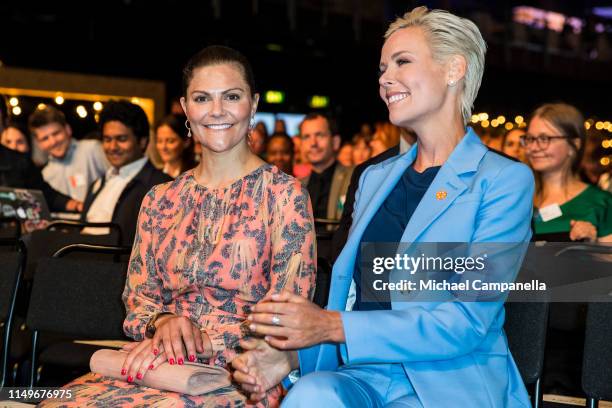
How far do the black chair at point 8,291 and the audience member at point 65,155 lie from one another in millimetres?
4156

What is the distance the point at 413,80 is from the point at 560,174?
279 cm

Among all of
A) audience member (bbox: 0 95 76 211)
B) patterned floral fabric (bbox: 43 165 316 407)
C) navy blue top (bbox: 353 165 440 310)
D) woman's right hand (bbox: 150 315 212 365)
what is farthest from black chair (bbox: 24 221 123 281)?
navy blue top (bbox: 353 165 440 310)

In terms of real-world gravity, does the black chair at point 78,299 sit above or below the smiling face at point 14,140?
below

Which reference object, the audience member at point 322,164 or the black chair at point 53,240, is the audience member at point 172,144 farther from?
the black chair at point 53,240

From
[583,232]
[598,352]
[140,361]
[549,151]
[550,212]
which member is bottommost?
[140,361]

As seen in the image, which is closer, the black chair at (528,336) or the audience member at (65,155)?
the black chair at (528,336)

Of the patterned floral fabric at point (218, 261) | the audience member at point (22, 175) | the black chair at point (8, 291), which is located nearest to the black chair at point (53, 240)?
the black chair at point (8, 291)

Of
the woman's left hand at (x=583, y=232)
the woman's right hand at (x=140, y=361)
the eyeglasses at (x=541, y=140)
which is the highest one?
the eyeglasses at (x=541, y=140)

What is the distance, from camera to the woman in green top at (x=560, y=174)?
15.6 ft

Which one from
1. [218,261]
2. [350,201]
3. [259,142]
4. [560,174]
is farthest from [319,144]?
[218,261]

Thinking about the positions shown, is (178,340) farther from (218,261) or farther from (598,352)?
(598,352)

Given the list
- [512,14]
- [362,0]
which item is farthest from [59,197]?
[512,14]

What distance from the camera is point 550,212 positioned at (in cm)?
482

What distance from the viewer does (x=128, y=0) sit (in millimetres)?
12836
